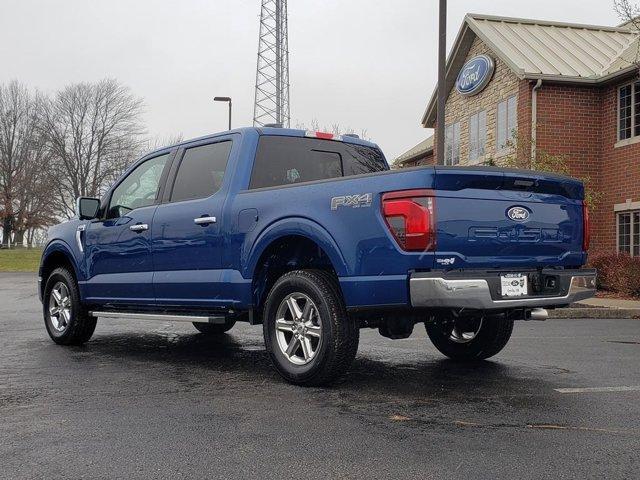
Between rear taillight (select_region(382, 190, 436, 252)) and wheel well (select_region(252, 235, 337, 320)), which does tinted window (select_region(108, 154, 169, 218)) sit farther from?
rear taillight (select_region(382, 190, 436, 252))

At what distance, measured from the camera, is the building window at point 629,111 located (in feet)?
57.4

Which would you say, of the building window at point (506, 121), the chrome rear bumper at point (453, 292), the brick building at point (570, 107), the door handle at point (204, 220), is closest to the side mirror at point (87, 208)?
the door handle at point (204, 220)

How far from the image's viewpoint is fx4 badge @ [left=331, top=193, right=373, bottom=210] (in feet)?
16.1

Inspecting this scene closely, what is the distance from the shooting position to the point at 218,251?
19.6 ft

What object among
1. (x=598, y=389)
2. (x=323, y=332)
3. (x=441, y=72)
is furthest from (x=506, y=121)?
(x=323, y=332)

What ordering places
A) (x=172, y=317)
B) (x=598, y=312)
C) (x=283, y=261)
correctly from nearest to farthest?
(x=283, y=261)
(x=172, y=317)
(x=598, y=312)

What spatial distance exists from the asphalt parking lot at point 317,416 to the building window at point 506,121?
13.3 metres

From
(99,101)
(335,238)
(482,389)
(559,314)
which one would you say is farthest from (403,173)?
(99,101)

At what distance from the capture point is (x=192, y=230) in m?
6.20

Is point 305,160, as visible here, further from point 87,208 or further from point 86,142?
point 86,142

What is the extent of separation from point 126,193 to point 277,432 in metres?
4.08

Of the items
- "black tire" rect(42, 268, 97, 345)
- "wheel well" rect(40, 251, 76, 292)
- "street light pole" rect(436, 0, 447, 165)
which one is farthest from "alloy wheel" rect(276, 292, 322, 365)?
"street light pole" rect(436, 0, 447, 165)

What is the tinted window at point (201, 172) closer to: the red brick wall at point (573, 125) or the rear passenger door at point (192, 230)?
the rear passenger door at point (192, 230)

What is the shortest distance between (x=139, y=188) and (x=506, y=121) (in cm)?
1507
